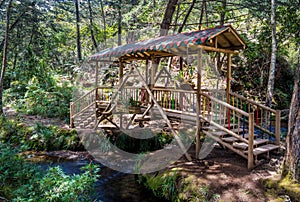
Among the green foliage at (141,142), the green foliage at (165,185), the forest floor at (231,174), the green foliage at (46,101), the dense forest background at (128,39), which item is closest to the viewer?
the forest floor at (231,174)

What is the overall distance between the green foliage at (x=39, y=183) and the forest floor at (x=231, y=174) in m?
2.23

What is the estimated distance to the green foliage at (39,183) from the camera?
3.92m

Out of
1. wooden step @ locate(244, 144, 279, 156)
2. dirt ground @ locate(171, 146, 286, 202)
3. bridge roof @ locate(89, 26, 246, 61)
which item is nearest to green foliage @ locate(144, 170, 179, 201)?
dirt ground @ locate(171, 146, 286, 202)

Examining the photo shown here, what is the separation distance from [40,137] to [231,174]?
7181mm

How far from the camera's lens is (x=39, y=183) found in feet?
14.1

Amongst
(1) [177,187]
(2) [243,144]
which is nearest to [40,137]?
(1) [177,187]

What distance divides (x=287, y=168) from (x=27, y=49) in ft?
45.3

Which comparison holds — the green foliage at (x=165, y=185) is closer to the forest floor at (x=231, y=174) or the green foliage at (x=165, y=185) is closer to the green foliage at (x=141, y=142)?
the forest floor at (x=231, y=174)

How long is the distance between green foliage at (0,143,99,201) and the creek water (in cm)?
97

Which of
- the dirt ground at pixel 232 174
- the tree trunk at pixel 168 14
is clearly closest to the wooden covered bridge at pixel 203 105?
the dirt ground at pixel 232 174

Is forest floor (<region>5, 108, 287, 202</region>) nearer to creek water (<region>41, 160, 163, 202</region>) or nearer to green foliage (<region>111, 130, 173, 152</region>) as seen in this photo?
creek water (<region>41, 160, 163, 202</region>)

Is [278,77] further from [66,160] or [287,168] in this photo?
[66,160]

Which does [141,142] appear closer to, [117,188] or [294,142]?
[117,188]

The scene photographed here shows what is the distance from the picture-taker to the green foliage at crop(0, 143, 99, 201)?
3.92 meters
